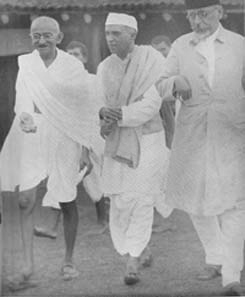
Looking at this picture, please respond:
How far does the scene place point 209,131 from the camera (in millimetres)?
7492

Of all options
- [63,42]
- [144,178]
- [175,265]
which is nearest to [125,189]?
[144,178]

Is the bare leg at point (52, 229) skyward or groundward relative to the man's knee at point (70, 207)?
groundward

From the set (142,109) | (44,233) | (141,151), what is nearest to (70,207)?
(44,233)

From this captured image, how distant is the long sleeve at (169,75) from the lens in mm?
7430

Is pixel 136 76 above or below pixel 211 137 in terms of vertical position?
above

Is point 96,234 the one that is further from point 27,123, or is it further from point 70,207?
point 27,123

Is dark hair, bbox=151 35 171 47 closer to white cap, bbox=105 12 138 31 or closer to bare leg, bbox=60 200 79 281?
white cap, bbox=105 12 138 31

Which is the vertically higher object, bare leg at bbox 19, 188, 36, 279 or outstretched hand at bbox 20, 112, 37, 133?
outstretched hand at bbox 20, 112, 37, 133

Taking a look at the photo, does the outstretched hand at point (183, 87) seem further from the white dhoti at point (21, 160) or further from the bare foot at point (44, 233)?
the bare foot at point (44, 233)

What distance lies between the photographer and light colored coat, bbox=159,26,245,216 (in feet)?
24.3

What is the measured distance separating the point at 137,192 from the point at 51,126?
0.80 meters

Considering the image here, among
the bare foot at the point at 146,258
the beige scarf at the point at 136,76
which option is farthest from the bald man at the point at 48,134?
the bare foot at the point at 146,258

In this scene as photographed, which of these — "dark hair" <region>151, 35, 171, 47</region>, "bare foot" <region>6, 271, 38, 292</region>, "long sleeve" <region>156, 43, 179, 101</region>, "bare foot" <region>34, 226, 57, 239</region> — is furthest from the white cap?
"bare foot" <region>6, 271, 38, 292</region>

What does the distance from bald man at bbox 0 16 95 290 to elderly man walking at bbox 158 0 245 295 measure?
661 millimetres
